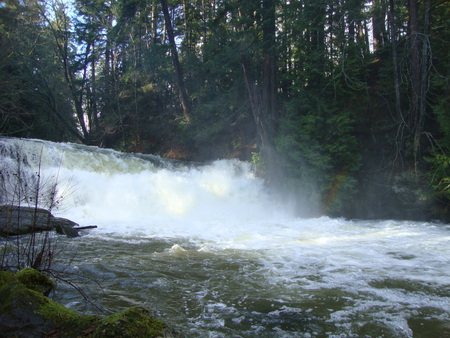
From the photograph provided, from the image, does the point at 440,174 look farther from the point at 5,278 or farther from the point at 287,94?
the point at 5,278

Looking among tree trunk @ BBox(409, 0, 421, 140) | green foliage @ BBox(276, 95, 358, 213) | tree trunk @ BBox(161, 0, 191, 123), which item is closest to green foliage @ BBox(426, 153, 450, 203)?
tree trunk @ BBox(409, 0, 421, 140)

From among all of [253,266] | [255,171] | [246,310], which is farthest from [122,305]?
[255,171]

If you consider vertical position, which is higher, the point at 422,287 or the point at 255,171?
the point at 255,171

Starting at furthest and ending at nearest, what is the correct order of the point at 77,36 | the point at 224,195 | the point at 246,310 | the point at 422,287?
the point at 77,36, the point at 224,195, the point at 422,287, the point at 246,310

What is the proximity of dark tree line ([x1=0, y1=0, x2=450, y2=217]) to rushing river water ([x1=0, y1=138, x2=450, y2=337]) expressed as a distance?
6.15ft

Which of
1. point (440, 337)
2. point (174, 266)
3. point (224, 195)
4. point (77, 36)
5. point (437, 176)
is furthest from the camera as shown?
point (77, 36)

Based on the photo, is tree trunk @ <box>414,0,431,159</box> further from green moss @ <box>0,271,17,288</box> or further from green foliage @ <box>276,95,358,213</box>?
green moss @ <box>0,271,17,288</box>

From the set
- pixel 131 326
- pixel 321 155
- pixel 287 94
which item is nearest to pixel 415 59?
pixel 321 155

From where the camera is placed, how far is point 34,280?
11.4 ft

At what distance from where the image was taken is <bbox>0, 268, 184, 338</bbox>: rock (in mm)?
2580

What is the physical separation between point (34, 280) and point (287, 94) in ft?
51.2

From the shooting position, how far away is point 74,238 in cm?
815

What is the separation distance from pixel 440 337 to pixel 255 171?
11891 millimetres

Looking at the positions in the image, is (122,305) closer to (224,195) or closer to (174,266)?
(174,266)
